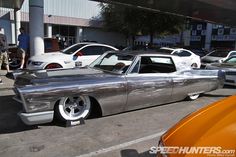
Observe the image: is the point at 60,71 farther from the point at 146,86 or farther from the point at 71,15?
the point at 71,15

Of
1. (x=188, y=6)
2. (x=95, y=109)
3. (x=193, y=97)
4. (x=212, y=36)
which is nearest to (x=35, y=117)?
(x=95, y=109)

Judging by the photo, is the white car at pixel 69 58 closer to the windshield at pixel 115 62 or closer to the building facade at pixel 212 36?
the windshield at pixel 115 62

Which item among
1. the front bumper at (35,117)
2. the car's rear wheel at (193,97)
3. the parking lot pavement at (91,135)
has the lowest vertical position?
the parking lot pavement at (91,135)

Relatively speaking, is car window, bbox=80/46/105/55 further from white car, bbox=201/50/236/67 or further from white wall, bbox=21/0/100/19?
white wall, bbox=21/0/100/19

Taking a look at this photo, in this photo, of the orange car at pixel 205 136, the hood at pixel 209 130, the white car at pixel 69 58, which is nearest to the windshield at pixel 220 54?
the white car at pixel 69 58

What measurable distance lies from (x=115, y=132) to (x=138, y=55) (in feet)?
6.63

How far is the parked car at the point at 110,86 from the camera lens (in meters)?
4.64

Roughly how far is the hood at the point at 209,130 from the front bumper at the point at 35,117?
8.83 ft

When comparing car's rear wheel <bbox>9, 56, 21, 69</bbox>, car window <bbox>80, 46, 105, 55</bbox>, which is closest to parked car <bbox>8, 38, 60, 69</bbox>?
car's rear wheel <bbox>9, 56, 21, 69</bbox>

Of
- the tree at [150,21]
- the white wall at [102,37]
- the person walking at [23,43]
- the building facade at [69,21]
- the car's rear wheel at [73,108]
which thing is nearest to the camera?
the car's rear wheel at [73,108]

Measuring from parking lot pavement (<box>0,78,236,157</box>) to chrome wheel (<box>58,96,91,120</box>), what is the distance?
22 centimetres

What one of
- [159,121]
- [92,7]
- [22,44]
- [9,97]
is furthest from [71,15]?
[159,121]

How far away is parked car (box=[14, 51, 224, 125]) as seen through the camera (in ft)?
15.2

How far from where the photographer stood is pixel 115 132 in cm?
→ 480
